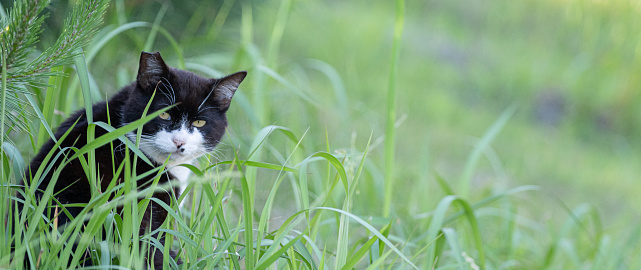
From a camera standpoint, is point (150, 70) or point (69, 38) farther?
point (150, 70)

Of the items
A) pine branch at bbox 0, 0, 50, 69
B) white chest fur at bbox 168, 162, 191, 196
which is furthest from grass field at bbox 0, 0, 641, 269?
pine branch at bbox 0, 0, 50, 69

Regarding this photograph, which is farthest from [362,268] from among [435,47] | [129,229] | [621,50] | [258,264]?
[621,50]

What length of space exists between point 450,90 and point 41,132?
7.91ft

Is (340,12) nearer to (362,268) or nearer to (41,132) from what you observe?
(362,268)

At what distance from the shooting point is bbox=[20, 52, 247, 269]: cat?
0.95 meters

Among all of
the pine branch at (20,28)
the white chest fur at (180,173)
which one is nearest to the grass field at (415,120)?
the white chest fur at (180,173)

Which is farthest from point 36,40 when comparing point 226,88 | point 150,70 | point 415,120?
point 415,120

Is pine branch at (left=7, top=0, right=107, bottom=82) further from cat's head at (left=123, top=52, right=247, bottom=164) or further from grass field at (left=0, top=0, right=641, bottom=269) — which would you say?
cat's head at (left=123, top=52, right=247, bottom=164)

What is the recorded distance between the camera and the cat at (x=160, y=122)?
952mm

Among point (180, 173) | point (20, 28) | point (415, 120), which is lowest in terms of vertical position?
point (415, 120)

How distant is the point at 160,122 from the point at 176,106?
0.04m

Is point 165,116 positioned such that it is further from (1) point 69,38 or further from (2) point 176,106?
Answer: (1) point 69,38

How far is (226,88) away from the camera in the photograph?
108 cm

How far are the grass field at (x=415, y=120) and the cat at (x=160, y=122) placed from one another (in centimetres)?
6
